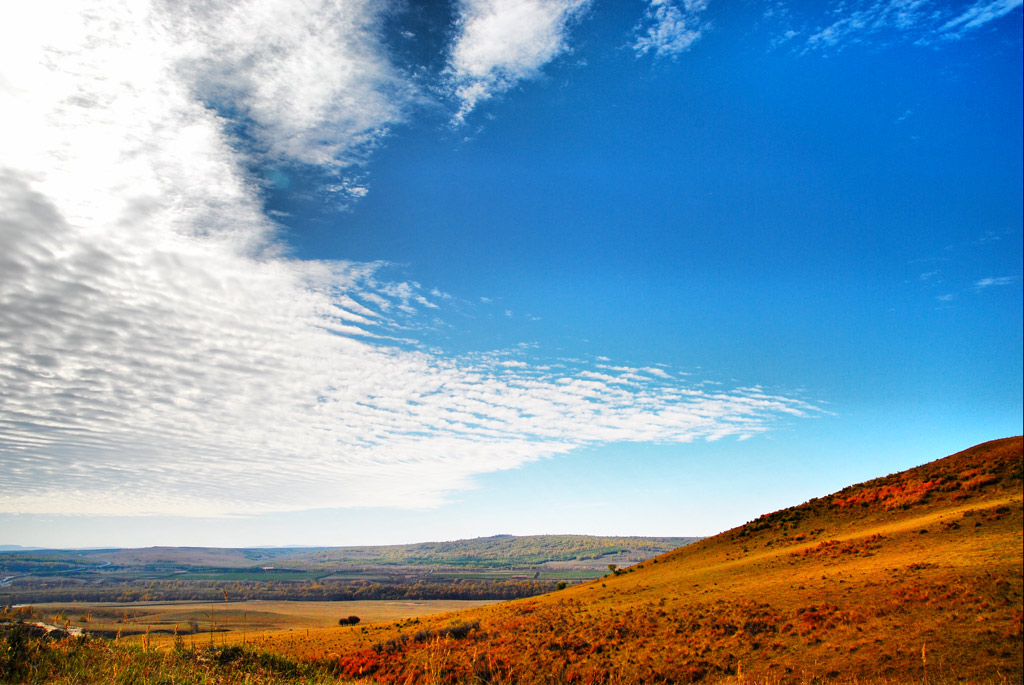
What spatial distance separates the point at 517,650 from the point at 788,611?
17.1 meters

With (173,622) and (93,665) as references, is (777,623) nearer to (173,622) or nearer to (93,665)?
(173,622)

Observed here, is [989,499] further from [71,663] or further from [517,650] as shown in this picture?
[71,663]

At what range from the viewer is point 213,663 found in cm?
1258

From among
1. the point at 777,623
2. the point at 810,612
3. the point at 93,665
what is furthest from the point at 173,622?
the point at 810,612

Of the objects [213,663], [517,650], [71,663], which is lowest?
[517,650]

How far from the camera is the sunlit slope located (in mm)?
23484

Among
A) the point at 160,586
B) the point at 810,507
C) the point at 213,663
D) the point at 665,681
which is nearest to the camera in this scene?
the point at 213,663

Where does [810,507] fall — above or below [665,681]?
above

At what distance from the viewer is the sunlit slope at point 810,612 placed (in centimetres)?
2348

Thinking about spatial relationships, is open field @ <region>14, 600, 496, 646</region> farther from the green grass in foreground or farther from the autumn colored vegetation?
the autumn colored vegetation

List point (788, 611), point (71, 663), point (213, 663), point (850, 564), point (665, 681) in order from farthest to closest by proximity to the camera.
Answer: point (850, 564) → point (788, 611) → point (665, 681) → point (213, 663) → point (71, 663)

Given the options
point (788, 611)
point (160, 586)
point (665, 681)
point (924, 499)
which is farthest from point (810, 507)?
point (160, 586)

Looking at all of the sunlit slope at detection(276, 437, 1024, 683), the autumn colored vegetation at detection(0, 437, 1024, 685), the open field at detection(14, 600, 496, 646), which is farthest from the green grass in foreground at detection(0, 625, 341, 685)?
the sunlit slope at detection(276, 437, 1024, 683)

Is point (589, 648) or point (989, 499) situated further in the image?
point (989, 499)
